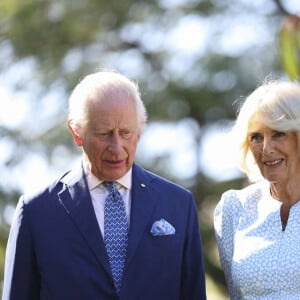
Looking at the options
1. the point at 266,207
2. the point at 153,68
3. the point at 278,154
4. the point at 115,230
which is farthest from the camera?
the point at 153,68

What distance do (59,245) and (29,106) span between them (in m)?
5.41

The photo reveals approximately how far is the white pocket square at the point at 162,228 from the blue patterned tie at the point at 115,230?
13cm

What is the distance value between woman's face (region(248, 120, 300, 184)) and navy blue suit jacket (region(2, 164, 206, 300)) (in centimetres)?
47

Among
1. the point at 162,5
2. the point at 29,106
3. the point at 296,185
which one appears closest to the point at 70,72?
the point at 29,106

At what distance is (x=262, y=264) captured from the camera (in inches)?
184

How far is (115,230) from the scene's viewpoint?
455 centimetres

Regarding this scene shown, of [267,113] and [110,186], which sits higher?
[267,113]

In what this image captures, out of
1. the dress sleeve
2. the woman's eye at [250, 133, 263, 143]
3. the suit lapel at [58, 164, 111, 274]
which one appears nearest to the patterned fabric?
the dress sleeve

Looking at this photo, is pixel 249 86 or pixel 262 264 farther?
pixel 249 86

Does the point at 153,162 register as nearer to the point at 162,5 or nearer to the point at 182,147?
the point at 182,147

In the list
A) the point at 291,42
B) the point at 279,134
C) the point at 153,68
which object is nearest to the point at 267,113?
the point at 279,134

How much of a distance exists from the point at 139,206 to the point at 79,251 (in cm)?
33

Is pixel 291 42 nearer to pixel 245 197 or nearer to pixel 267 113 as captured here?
pixel 267 113

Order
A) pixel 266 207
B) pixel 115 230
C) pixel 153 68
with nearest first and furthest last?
pixel 115 230 → pixel 266 207 → pixel 153 68
